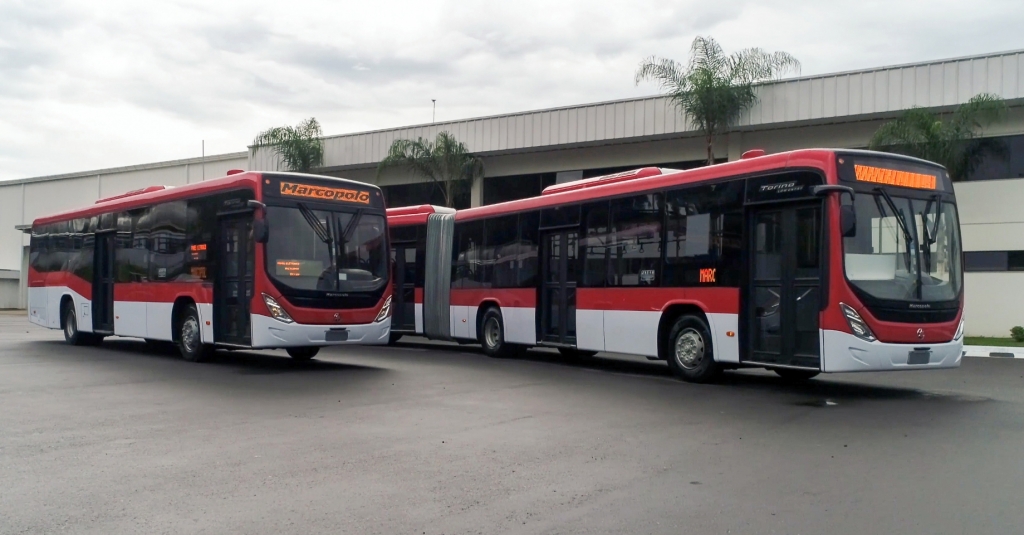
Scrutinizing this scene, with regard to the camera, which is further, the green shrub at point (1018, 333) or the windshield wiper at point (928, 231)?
the green shrub at point (1018, 333)

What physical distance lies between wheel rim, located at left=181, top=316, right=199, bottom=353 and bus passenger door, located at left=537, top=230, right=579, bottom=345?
6.12 meters

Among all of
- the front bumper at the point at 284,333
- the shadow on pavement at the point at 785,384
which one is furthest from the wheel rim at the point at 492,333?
A: the front bumper at the point at 284,333

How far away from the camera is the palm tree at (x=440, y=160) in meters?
32.0

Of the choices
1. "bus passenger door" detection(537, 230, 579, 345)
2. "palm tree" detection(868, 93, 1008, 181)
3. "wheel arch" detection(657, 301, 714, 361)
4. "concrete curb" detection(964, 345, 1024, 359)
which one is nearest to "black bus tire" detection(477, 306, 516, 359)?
"bus passenger door" detection(537, 230, 579, 345)

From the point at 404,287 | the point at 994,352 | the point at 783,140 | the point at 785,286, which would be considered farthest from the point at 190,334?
the point at 783,140

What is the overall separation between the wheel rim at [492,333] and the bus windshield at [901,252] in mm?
8592

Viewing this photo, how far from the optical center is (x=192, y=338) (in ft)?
54.4

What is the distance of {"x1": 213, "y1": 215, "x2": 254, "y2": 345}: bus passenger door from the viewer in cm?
1491

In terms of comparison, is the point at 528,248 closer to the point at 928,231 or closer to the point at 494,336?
the point at 494,336

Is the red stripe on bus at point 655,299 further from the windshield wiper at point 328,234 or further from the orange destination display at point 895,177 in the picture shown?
the windshield wiper at point 328,234

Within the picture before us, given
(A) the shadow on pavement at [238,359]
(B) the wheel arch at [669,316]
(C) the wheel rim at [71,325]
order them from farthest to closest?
(C) the wheel rim at [71,325], (A) the shadow on pavement at [238,359], (B) the wheel arch at [669,316]

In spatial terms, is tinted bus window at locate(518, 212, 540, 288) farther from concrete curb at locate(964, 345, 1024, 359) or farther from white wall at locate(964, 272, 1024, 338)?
white wall at locate(964, 272, 1024, 338)

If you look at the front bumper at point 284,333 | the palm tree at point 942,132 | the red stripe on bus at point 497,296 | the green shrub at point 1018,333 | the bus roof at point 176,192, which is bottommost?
the green shrub at point 1018,333

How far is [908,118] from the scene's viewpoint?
23.2m
